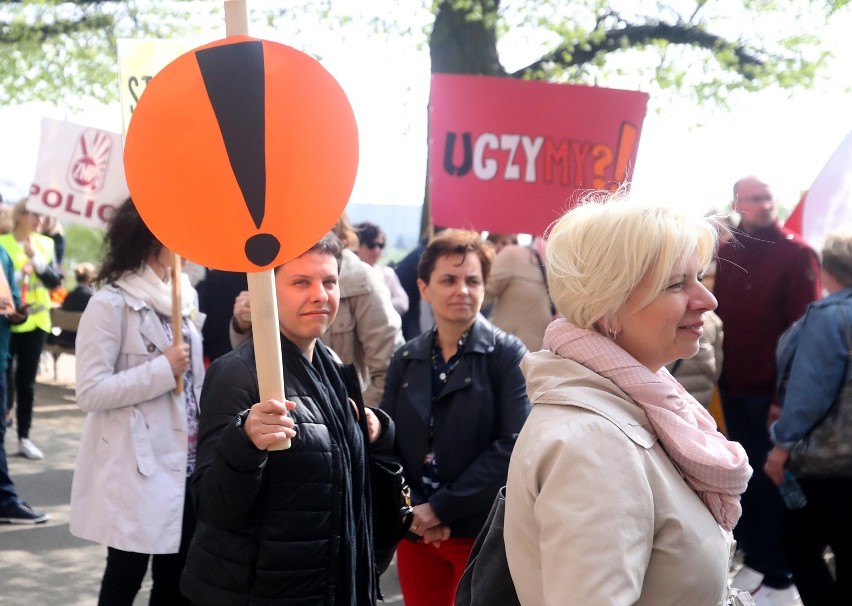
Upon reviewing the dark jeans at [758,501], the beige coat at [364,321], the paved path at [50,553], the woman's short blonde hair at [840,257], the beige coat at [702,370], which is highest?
the woman's short blonde hair at [840,257]

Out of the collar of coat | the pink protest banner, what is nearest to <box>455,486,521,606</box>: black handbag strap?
the collar of coat

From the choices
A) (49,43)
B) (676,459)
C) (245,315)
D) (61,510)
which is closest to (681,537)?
(676,459)

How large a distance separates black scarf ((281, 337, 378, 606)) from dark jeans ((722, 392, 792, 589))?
3050mm

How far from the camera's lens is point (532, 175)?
5754 millimetres

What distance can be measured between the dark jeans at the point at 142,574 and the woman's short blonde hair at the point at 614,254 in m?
2.20

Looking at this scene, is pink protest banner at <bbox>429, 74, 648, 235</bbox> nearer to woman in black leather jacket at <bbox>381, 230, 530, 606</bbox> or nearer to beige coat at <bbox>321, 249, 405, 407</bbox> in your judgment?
beige coat at <bbox>321, 249, 405, 407</bbox>

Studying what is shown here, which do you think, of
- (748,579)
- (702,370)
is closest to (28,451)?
(702,370)

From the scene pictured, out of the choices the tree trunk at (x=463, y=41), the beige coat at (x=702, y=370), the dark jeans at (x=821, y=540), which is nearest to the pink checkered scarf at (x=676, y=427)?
the dark jeans at (x=821, y=540)

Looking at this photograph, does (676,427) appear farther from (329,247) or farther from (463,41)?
(463,41)

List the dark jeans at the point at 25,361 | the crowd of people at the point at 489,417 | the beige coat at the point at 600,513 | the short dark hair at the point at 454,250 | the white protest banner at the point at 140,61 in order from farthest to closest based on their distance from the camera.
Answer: the dark jeans at the point at 25,361 < the short dark hair at the point at 454,250 < the white protest banner at the point at 140,61 < the crowd of people at the point at 489,417 < the beige coat at the point at 600,513

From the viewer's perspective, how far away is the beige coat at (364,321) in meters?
5.06

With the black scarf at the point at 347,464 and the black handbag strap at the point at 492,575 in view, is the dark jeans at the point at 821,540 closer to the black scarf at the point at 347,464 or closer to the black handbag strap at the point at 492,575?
the black scarf at the point at 347,464

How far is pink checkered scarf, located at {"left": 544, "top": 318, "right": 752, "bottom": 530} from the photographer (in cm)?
208

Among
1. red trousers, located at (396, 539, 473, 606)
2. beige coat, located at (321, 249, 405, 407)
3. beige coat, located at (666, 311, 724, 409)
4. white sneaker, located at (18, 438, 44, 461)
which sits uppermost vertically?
beige coat, located at (321, 249, 405, 407)
